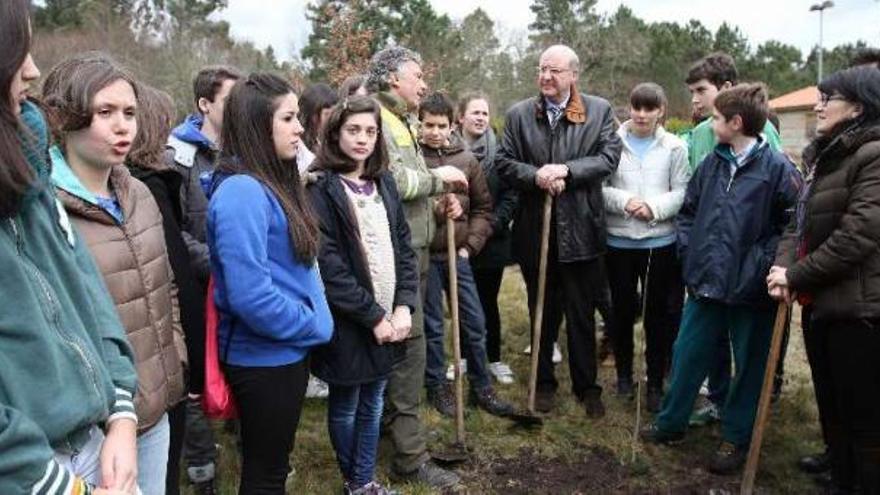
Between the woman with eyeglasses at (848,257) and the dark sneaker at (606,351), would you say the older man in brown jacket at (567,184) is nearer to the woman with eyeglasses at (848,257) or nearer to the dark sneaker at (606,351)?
the dark sneaker at (606,351)

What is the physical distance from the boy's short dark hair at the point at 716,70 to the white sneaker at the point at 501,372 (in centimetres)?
275

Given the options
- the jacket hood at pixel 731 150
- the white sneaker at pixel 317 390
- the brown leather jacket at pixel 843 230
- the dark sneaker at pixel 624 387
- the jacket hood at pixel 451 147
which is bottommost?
the dark sneaker at pixel 624 387

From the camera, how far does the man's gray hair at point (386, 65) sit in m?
4.50

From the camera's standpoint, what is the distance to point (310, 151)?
480cm

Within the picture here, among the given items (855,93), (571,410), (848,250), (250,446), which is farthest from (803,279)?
(250,446)

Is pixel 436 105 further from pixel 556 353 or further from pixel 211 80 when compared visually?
pixel 556 353

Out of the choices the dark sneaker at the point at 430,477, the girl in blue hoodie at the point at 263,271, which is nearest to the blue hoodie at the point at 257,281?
the girl in blue hoodie at the point at 263,271

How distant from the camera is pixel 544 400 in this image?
5.28m

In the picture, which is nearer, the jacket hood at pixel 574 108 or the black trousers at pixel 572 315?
the jacket hood at pixel 574 108

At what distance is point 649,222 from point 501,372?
172 cm

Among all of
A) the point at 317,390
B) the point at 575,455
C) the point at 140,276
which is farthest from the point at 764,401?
the point at 140,276

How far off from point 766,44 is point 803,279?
60464mm

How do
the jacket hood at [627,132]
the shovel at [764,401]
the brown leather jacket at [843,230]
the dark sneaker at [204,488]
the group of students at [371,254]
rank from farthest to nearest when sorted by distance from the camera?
the jacket hood at [627,132] → the shovel at [764,401] → the dark sneaker at [204,488] → the brown leather jacket at [843,230] → the group of students at [371,254]

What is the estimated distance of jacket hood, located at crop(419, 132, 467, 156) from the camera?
517 centimetres
